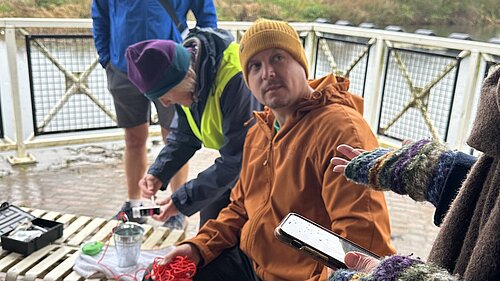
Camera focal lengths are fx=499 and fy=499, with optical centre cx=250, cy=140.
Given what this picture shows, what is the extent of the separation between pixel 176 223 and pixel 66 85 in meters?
2.15

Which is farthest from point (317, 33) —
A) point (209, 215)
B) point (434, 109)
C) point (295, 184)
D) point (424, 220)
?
point (295, 184)

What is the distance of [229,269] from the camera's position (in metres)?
1.82

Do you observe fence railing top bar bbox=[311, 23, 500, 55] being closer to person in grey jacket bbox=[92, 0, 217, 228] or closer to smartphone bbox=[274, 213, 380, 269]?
person in grey jacket bbox=[92, 0, 217, 228]

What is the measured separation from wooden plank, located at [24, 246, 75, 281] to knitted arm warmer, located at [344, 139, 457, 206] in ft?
4.76

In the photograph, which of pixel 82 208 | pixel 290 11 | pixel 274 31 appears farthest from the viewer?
pixel 290 11

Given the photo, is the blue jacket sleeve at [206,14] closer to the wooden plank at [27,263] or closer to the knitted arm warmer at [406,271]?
the wooden plank at [27,263]

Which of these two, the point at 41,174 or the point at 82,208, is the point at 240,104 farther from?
the point at 41,174

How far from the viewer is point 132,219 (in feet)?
10.1

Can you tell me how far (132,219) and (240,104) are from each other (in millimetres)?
1344

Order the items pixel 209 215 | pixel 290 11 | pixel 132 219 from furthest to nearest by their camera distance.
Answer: pixel 290 11 → pixel 132 219 → pixel 209 215

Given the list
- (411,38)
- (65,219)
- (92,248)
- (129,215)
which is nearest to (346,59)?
(411,38)

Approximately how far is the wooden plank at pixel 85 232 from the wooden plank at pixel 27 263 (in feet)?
0.30

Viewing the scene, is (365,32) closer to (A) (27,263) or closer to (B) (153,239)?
(B) (153,239)

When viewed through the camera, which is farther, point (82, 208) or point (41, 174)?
point (41, 174)
